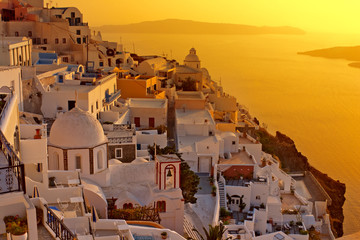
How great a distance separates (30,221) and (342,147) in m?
31.9

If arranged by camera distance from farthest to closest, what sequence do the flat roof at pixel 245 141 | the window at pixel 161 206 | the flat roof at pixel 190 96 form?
1. the flat roof at pixel 190 96
2. the flat roof at pixel 245 141
3. the window at pixel 161 206

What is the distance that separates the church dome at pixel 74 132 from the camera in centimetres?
1198

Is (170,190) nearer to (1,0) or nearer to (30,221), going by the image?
(30,221)

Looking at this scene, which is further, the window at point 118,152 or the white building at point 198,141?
the white building at point 198,141

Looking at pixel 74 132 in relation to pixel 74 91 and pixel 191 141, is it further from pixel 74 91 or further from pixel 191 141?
pixel 191 141

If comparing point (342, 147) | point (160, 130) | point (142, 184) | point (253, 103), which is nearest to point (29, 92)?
point (160, 130)

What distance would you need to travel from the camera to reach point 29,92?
17.2 meters

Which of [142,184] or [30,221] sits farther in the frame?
[142,184]

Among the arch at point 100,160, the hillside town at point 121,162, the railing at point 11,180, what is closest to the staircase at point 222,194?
the hillside town at point 121,162

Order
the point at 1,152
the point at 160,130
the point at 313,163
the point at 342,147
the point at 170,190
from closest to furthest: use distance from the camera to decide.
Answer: the point at 1,152, the point at 170,190, the point at 160,130, the point at 313,163, the point at 342,147

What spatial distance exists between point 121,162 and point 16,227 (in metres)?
9.18

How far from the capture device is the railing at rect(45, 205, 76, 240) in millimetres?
5711

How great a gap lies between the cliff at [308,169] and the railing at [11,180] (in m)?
17.3

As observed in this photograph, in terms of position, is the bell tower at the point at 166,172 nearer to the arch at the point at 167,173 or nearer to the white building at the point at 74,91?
the arch at the point at 167,173
